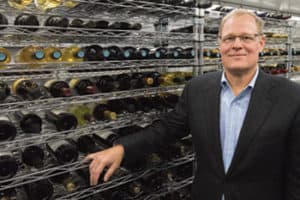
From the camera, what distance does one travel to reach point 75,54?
1.30 m

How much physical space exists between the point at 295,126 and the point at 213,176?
36cm

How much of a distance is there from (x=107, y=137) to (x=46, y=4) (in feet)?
2.41

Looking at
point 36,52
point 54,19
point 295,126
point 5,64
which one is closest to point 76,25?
point 54,19

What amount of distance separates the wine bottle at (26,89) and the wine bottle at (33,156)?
239mm

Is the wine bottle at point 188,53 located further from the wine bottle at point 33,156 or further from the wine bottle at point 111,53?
the wine bottle at point 33,156

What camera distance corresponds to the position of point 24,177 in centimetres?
114

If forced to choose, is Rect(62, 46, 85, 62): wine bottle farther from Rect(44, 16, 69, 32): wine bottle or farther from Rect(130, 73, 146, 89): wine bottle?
Rect(130, 73, 146, 89): wine bottle

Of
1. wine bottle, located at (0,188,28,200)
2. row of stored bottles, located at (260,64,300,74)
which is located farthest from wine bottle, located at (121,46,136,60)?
row of stored bottles, located at (260,64,300,74)

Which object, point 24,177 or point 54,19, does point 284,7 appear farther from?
point 24,177

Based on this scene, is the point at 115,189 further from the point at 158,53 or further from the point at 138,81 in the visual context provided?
the point at 158,53

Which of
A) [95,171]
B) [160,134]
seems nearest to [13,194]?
[95,171]

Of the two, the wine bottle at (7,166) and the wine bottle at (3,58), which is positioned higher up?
the wine bottle at (3,58)

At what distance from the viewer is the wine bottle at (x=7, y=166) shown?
1.09 meters

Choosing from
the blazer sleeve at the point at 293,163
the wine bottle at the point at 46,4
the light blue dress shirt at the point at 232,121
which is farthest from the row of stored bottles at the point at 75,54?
the blazer sleeve at the point at 293,163
